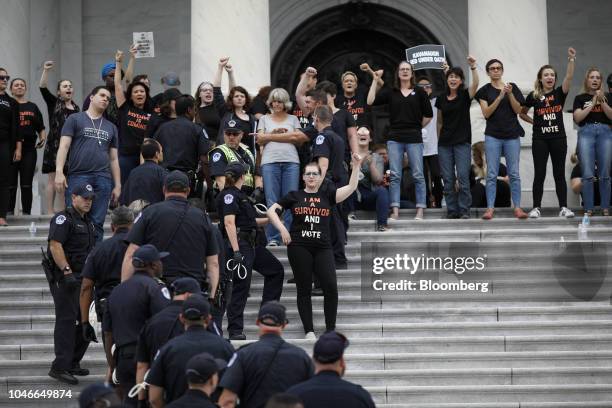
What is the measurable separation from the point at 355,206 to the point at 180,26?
8.24 m

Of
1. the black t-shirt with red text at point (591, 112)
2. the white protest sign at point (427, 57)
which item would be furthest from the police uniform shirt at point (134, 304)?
the white protest sign at point (427, 57)

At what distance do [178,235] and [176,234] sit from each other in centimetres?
2

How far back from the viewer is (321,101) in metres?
14.2

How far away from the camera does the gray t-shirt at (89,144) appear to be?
45.6ft

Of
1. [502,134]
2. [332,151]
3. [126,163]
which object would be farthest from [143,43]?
[502,134]

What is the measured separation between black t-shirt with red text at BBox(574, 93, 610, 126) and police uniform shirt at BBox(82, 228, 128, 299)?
21.3ft

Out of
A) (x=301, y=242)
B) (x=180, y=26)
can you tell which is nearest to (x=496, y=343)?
(x=301, y=242)

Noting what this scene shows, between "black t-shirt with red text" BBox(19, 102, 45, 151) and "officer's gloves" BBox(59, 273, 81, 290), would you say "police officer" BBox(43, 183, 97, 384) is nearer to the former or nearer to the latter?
"officer's gloves" BBox(59, 273, 81, 290)

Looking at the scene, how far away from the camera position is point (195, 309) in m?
8.52

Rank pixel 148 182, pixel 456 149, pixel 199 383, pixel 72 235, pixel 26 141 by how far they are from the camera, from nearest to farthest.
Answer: pixel 199 383
pixel 72 235
pixel 148 182
pixel 456 149
pixel 26 141

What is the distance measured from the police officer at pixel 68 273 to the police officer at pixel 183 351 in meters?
3.26

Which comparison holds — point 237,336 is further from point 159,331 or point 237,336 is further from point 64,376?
point 159,331

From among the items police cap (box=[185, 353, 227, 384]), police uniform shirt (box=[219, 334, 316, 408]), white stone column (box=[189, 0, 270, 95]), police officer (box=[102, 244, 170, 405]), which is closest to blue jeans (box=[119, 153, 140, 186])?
white stone column (box=[189, 0, 270, 95])

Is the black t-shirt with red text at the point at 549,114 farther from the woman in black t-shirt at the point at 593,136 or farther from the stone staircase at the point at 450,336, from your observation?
the stone staircase at the point at 450,336
